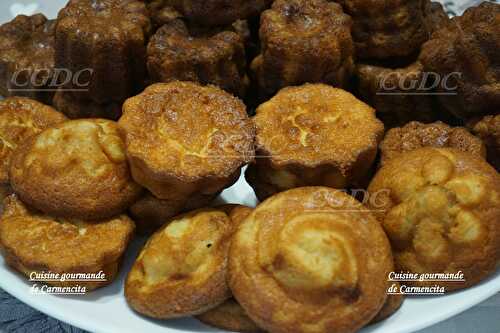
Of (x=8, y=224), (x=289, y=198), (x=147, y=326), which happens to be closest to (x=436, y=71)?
(x=289, y=198)

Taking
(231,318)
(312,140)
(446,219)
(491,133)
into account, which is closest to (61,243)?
(231,318)

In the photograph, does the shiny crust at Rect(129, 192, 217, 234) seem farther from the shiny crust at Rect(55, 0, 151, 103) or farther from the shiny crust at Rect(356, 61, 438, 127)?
the shiny crust at Rect(356, 61, 438, 127)

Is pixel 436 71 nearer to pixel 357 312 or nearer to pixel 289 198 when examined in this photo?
pixel 289 198

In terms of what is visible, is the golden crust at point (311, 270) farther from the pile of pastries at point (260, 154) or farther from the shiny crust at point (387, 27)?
the shiny crust at point (387, 27)

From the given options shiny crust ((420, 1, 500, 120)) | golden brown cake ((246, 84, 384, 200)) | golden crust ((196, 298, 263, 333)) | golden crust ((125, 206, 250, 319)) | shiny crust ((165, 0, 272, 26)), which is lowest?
golden crust ((196, 298, 263, 333))

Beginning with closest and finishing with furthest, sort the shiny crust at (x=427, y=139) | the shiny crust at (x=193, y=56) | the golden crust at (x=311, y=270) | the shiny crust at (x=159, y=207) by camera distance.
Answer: the golden crust at (x=311, y=270) < the shiny crust at (x=159, y=207) < the shiny crust at (x=427, y=139) < the shiny crust at (x=193, y=56)

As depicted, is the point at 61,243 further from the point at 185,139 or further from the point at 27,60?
the point at 27,60

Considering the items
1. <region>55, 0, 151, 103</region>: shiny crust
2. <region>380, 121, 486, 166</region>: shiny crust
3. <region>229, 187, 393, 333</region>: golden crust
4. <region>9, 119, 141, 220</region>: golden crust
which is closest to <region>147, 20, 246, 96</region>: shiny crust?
<region>55, 0, 151, 103</region>: shiny crust

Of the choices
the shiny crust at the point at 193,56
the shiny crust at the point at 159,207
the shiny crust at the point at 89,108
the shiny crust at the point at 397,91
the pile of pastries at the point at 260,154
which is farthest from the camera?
the shiny crust at the point at 89,108

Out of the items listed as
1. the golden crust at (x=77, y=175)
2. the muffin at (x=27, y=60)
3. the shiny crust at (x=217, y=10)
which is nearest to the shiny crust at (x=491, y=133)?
the shiny crust at (x=217, y=10)
